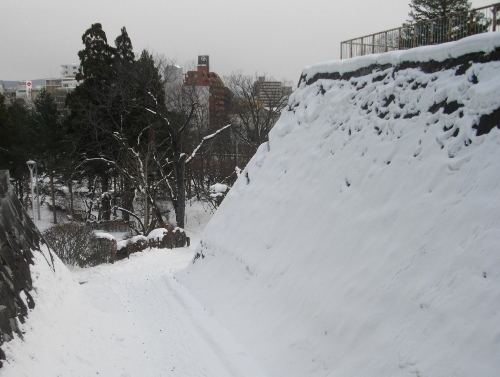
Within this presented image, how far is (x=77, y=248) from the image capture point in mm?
13758

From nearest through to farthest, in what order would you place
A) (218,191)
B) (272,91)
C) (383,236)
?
(383,236) → (218,191) → (272,91)

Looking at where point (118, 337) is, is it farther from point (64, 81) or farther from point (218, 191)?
point (64, 81)

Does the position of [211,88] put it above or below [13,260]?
above

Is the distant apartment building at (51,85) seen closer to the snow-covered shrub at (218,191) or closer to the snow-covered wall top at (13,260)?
the snow-covered shrub at (218,191)

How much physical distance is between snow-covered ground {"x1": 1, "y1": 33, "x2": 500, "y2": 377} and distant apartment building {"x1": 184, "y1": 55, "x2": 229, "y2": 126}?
30.1m

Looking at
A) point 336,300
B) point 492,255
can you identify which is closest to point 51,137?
point 336,300

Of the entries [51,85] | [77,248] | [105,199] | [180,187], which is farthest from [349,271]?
[51,85]

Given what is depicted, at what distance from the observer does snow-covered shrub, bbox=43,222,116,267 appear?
1373cm

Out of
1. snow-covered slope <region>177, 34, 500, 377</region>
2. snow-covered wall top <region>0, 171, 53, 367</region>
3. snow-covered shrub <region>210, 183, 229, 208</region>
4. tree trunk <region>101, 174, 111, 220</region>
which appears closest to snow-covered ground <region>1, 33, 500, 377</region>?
snow-covered slope <region>177, 34, 500, 377</region>

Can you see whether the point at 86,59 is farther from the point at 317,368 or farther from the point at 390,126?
the point at 317,368

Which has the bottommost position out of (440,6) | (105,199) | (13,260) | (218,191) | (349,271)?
(105,199)

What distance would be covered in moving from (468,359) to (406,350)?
2.18 feet

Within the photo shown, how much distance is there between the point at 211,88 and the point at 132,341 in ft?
133

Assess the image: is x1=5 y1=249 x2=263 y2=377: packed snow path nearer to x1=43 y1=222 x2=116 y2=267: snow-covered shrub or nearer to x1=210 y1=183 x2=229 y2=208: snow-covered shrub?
x1=43 y1=222 x2=116 y2=267: snow-covered shrub
